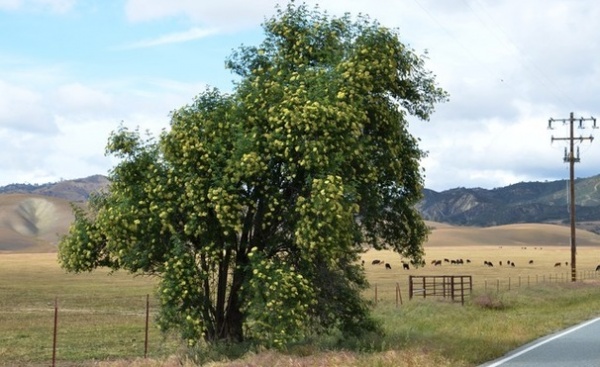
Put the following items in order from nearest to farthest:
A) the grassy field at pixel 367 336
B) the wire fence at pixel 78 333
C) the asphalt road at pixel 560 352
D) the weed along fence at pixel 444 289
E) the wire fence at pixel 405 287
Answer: the asphalt road at pixel 560 352 < the grassy field at pixel 367 336 < the wire fence at pixel 78 333 < the weed along fence at pixel 444 289 < the wire fence at pixel 405 287

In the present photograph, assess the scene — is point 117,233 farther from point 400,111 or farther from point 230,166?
point 400,111

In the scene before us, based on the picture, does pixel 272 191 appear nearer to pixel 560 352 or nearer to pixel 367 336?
pixel 367 336

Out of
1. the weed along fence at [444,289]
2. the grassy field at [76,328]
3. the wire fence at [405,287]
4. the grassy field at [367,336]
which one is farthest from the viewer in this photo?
the wire fence at [405,287]

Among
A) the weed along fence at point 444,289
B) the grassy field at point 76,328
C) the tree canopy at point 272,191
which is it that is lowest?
the grassy field at point 76,328

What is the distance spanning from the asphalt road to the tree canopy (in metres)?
4.34

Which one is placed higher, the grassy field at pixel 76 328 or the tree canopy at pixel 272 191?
the tree canopy at pixel 272 191

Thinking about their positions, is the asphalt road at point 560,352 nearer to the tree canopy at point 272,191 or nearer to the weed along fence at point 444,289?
the tree canopy at point 272,191

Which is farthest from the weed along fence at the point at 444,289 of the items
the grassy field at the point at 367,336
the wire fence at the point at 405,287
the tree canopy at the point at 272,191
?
the tree canopy at the point at 272,191

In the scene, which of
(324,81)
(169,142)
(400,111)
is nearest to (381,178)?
(400,111)

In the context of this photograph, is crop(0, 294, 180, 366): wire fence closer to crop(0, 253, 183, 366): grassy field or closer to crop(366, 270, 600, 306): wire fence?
crop(0, 253, 183, 366): grassy field

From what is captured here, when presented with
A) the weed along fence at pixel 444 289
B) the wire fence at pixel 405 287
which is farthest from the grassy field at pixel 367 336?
the weed along fence at pixel 444 289

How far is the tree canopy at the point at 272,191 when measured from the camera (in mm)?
19953

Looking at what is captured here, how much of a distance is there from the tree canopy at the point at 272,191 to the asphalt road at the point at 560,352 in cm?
434

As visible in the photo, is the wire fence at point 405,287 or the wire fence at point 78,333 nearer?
the wire fence at point 78,333
